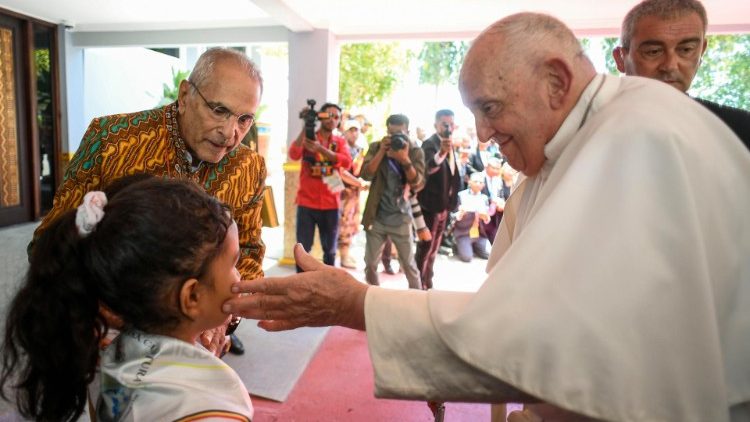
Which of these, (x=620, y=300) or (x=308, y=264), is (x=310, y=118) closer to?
(x=308, y=264)

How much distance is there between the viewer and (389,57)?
1245cm

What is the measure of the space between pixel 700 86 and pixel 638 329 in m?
7.23

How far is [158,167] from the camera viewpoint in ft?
6.03

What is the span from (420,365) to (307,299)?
1.21 ft

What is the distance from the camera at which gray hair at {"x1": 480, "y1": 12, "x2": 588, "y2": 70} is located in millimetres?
1368

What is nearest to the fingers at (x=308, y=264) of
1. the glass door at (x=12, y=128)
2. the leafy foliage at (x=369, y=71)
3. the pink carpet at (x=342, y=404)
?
the pink carpet at (x=342, y=404)

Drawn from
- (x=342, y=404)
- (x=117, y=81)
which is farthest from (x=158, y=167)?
(x=117, y=81)

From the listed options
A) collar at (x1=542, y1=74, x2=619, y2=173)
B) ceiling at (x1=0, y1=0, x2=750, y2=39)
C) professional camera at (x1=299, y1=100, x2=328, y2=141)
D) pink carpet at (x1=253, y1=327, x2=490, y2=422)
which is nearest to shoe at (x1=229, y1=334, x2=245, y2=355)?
pink carpet at (x1=253, y1=327, x2=490, y2=422)

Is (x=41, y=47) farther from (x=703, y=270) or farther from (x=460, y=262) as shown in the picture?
(x=703, y=270)

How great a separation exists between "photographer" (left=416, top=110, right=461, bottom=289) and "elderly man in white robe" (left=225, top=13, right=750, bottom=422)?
4.00 meters

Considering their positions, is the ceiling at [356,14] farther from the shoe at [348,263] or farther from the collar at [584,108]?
the collar at [584,108]

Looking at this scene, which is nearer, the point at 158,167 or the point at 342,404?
the point at 158,167

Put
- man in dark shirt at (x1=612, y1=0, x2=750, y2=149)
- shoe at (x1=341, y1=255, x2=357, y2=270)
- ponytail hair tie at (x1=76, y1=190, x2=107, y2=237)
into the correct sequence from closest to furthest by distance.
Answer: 1. ponytail hair tie at (x1=76, y1=190, x2=107, y2=237)
2. man in dark shirt at (x1=612, y1=0, x2=750, y2=149)
3. shoe at (x1=341, y1=255, x2=357, y2=270)

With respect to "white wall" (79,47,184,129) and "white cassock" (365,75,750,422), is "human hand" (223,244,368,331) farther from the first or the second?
"white wall" (79,47,184,129)
